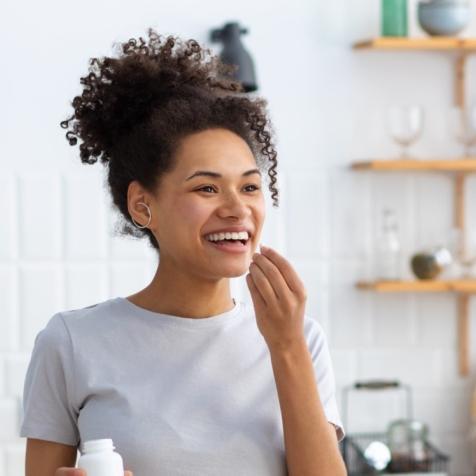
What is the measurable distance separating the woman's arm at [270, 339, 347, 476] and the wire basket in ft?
5.80

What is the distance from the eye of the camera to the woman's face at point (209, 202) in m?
1.52

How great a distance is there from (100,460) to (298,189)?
2.19 m

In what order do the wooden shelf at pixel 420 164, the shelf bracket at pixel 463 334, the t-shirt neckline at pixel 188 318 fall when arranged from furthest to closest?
1. the shelf bracket at pixel 463 334
2. the wooden shelf at pixel 420 164
3. the t-shirt neckline at pixel 188 318

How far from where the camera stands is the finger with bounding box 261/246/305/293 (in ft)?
4.97

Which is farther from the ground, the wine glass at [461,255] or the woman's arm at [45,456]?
the wine glass at [461,255]

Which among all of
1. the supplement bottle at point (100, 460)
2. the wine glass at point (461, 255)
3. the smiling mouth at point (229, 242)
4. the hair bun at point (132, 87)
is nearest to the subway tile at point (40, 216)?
the wine glass at point (461, 255)

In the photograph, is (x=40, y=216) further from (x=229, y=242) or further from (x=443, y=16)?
(x=229, y=242)

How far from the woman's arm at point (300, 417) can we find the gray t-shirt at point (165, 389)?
40 mm

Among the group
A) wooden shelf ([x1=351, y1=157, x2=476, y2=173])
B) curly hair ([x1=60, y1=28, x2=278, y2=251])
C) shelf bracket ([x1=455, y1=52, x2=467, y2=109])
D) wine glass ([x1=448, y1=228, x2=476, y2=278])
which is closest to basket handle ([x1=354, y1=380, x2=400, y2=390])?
wine glass ([x1=448, y1=228, x2=476, y2=278])

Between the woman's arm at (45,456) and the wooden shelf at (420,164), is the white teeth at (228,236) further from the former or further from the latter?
the wooden shelf at (420,164)

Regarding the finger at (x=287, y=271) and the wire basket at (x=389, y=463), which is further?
the wire basket at (x=389, y=463)

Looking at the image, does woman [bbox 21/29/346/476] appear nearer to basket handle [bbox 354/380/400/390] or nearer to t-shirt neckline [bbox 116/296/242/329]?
t-shirt neckline [bbox 116/296/242/329]

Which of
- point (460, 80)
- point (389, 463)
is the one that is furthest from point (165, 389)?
point (460, 80)

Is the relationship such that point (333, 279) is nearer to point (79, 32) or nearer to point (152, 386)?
point (79, 32)
